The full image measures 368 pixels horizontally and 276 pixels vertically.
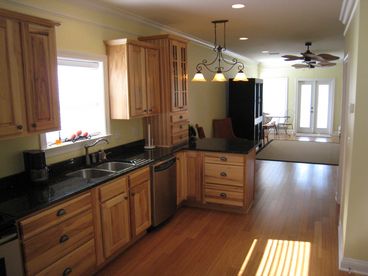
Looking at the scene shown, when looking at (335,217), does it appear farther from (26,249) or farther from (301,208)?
(26,249)

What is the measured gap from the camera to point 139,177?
3.38m

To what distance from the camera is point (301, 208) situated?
4457 millimetres

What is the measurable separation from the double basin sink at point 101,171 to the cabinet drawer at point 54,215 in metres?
0.42

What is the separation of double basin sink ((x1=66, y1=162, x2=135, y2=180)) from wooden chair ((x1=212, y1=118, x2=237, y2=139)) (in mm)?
3811

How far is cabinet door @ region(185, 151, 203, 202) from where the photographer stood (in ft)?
14.2

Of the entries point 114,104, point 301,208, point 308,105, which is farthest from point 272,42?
point 308,105

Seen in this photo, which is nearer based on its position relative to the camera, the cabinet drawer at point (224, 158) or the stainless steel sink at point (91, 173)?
the stainless steel sink at point (91, 173)

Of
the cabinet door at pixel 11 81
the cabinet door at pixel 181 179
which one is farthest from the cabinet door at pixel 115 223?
the cabinet door at pixel 181 179

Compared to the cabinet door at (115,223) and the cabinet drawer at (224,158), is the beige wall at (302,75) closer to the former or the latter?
the cabinet drawer at (224,158)

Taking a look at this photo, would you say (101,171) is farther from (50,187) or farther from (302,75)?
(302,75)

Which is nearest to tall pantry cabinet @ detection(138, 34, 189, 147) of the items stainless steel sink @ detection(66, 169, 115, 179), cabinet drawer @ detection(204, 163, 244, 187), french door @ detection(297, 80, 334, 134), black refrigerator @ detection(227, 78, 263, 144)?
cabinet drawer @ detection(204, 163, 244, 187)

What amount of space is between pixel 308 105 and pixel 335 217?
8.04 m

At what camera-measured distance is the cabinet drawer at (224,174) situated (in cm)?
412

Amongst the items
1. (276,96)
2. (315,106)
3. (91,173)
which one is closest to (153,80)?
(91,173)
